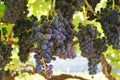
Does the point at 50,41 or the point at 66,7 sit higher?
the point at 66,7

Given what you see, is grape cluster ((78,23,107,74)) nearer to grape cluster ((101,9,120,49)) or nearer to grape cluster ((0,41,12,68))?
grape cluster ((101,9,120,49))

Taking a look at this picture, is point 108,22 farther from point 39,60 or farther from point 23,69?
point 23,69

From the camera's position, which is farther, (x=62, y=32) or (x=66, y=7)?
(x=66, y=7)

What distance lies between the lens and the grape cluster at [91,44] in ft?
5.69

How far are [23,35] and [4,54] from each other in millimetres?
142

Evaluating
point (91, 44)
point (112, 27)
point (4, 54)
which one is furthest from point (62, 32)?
point (4, 54)

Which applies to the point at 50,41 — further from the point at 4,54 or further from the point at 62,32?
the point at 4,54

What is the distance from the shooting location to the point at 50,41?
1468 mm

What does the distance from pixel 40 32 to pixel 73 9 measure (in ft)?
1.06

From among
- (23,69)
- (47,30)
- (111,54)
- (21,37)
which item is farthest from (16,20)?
(23,69)

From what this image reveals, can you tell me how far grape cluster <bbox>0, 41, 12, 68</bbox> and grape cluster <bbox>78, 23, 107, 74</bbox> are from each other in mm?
382

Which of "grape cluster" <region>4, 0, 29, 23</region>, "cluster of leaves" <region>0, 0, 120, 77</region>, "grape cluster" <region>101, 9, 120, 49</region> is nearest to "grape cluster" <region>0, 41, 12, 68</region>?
"cluster of leaves" <region>0, 0, 120, 77</region>

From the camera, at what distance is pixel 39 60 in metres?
1.43

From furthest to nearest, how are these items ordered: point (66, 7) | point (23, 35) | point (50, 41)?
point (23, 35)
point (66, 7)
point (50, 41)
